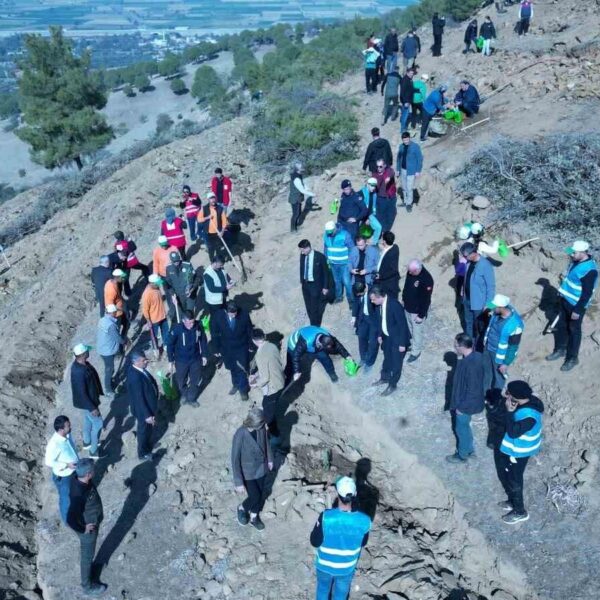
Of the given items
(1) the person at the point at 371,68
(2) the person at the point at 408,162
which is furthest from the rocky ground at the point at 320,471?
(1) the person at the point at 371,68

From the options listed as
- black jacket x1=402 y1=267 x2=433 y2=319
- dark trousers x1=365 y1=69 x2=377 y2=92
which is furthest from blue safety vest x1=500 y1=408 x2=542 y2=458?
dark trousers x1=365 y1=69 x2=377 y2=92

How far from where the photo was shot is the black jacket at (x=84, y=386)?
8.39 metres

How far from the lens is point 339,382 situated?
962 centimetres

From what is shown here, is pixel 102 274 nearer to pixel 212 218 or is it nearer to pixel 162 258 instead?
pixel 162 258

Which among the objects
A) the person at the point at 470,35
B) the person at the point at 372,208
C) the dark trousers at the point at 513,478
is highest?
the person at the point at 470,35

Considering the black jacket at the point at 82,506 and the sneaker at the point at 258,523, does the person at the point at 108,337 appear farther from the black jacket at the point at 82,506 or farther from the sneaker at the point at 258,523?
the sneaker at the point at 258,523

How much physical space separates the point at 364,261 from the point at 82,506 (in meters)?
5.39

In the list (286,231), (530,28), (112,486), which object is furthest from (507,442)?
(530,28)

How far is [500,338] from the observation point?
7785 millimetres

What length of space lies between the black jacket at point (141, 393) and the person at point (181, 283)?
2724mm

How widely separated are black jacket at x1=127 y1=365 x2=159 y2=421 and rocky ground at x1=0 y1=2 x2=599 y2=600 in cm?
102

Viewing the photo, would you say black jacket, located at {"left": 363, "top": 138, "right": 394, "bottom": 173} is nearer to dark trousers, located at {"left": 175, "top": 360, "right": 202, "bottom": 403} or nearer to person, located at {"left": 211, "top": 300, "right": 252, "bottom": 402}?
person, located at {"left": 211, "top": 300, "right": 252, "bottom": 402}

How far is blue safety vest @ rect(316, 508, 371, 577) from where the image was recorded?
5.61 m

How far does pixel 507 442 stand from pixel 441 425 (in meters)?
2.11
